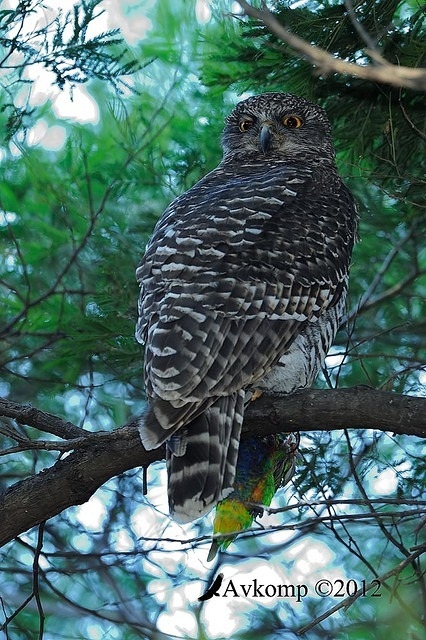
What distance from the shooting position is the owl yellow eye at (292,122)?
549 centimetres

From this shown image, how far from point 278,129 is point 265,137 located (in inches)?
6.6

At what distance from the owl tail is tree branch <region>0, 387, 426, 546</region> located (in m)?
0.09

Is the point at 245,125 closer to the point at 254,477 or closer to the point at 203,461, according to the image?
the point at 254,477

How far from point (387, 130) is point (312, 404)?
151cm

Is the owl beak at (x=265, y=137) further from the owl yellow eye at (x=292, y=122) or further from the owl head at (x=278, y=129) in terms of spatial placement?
the owl yellow eye at (x=292, y=122)

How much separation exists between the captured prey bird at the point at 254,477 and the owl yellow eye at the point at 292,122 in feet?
6.88

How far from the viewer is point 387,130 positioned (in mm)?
4223

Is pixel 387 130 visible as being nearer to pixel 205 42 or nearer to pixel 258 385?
pixel 258 385

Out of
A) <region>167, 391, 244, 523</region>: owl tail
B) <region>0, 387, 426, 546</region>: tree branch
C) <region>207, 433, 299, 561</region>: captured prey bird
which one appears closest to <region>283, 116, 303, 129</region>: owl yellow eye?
<region>207, 433, 299, 561</region>: captured prey bird

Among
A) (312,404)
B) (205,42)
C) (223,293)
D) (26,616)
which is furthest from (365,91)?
(26,616)

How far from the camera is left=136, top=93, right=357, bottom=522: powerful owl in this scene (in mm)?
3385

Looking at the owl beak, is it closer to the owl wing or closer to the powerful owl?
the powerful owl

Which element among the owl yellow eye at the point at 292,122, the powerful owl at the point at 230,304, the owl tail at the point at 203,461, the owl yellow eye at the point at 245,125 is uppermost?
the owl yellow eye at the point at 245,125

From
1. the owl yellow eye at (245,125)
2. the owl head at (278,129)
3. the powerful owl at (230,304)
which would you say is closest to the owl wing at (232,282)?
the powerful owl at (230,304)
